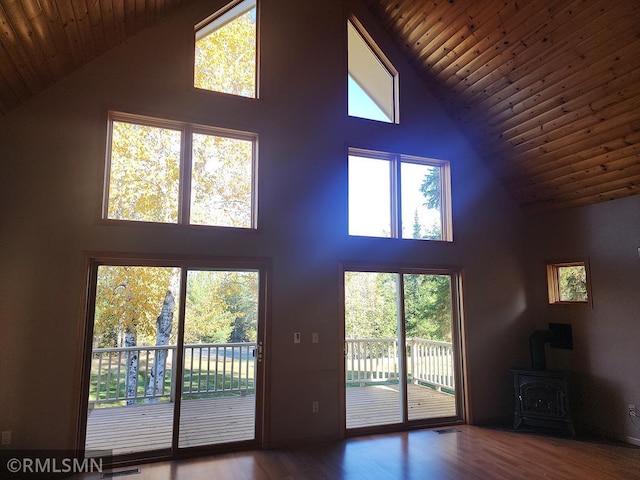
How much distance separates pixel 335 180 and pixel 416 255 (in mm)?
1543

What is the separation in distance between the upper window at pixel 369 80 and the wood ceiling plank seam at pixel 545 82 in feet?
4.08

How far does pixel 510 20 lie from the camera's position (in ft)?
13.7

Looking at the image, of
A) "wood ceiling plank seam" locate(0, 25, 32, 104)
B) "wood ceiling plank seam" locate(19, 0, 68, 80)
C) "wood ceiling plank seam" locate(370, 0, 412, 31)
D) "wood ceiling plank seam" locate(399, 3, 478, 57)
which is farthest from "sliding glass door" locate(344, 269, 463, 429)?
"wood ceiling plank seam" locate(0, 25, 32, 104)

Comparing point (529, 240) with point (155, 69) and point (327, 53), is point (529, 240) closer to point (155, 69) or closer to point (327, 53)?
point (327, 53)

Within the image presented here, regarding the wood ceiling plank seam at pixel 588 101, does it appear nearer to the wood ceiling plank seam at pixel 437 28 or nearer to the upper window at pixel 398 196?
the upper window at pixel 398 196

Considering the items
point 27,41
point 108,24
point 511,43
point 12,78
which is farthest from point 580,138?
point 12,78

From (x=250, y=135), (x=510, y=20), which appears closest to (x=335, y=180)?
(x=250, y=135)

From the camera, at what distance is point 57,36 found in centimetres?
340

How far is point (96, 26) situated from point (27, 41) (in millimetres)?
688

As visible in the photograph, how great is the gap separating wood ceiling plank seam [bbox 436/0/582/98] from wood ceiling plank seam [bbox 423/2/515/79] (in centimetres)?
6

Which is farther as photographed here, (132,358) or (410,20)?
(410,20)

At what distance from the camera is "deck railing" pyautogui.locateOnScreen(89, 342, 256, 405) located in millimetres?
3980

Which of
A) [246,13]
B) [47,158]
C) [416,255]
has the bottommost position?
[416,255]

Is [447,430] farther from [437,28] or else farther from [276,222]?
[437,28]
